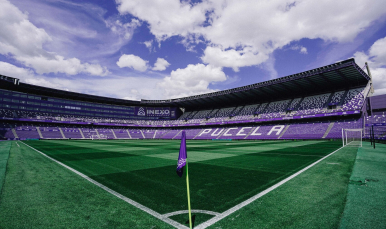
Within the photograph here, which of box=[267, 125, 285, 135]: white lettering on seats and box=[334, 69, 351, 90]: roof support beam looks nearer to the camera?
box=[334, 69, 351, 90]: roof support beam

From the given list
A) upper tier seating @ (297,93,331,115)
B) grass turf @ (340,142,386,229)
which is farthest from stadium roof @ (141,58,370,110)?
grass turf @ (340,142,386,229)

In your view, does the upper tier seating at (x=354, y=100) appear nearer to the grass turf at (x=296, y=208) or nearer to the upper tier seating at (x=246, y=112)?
the upper tier seating at (x=246, y=112)

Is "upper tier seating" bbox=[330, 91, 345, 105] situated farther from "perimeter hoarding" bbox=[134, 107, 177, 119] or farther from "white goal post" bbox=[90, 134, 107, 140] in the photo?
"white goal post" bbox=[90, 134, 107, 140]

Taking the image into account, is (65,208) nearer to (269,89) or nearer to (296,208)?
(296,208)

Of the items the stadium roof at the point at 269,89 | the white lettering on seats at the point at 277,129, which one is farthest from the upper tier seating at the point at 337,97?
the white lettering on seats at the point at 277,129

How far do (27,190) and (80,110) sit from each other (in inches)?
3148

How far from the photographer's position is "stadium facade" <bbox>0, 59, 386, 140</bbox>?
4197 centimetres

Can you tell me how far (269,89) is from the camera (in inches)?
2124

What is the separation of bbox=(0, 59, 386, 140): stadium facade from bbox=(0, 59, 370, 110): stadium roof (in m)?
0.17

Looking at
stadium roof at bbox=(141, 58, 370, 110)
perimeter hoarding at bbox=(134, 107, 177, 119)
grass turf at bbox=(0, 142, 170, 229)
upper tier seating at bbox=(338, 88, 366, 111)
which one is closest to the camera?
grass turf at bbox=(0, 142, 170, 229)

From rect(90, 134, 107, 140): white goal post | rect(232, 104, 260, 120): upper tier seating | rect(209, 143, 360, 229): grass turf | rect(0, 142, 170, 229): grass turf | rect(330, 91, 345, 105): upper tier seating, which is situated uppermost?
rect(330, 91, 345, 105): upper tier seating

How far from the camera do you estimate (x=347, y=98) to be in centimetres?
4331

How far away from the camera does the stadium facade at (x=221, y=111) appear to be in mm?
41969

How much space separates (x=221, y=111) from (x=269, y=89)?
2195 cm
